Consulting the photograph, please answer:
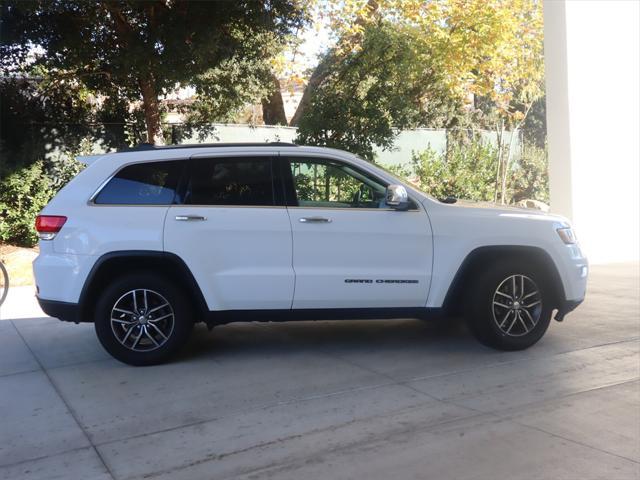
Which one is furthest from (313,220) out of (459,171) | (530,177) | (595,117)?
(530,177)

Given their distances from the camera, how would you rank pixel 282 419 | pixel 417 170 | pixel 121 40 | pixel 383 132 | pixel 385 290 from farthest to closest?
pixel 417 170
pixel 383 132
pixel 121 40
pixel 385 290
pixel 282 419

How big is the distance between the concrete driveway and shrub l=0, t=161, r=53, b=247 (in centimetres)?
547

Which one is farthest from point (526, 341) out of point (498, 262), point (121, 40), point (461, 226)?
point (121, 40)

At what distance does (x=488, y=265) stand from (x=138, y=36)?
27.3 feet

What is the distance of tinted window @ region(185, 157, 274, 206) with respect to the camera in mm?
6082

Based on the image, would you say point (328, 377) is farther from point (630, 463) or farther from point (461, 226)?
point (630, 463)

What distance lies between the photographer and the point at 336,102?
42.7 feet

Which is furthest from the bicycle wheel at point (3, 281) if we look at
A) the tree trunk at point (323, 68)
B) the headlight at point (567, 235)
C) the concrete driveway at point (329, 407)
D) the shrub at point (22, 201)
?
the tree trunk at point (323, 68)

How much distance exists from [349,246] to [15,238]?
8.75m

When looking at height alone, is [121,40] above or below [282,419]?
above

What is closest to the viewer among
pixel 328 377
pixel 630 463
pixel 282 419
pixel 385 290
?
pixel 630 463

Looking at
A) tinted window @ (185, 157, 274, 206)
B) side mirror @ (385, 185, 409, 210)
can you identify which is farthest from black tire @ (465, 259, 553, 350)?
tinted window @ (185, 157, 274, 206)

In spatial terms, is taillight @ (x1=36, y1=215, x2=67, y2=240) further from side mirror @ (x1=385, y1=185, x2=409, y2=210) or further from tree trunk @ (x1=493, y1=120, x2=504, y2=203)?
tree trunk @ (x1=493, y1=120, x2=504, y2=203)

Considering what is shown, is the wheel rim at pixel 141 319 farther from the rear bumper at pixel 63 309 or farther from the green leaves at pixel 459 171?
the green leaves at pixel 459 171
